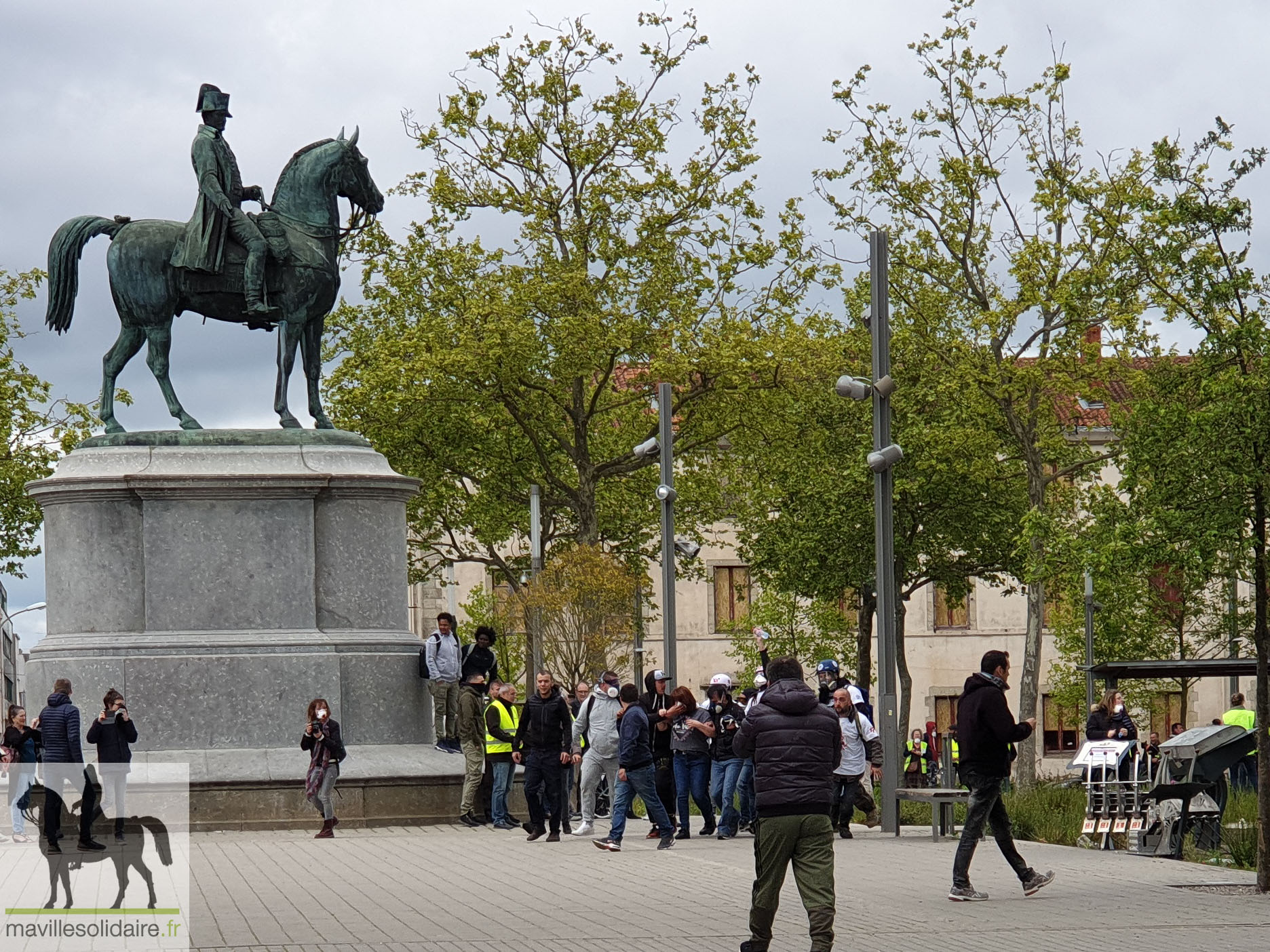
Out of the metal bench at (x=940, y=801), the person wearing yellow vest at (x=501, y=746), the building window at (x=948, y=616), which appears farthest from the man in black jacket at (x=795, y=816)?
the building window at (x=948, y=616)

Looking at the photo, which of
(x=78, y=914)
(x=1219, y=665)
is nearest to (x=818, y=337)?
(x=1219, y=665)

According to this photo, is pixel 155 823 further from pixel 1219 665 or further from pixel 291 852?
pixel 1219 665

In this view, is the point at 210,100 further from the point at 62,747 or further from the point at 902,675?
the point at 902,675

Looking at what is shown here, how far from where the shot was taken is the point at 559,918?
13.2 m

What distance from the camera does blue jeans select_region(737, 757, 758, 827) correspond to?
21.2m

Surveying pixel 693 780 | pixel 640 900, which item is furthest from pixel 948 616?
pixel 640 900

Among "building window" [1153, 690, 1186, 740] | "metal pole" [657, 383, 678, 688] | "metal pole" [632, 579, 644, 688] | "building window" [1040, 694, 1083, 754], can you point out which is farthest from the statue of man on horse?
"building window" [1040, 694, 1083, 754]

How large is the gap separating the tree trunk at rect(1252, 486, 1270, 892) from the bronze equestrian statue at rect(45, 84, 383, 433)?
38.2 feet

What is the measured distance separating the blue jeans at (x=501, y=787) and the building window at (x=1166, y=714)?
1597 inches

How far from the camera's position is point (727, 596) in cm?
6919

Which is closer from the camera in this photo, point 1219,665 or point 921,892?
point 921,892

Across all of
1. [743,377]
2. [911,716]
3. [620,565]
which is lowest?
[911,716]

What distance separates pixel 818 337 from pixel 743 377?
160 inches

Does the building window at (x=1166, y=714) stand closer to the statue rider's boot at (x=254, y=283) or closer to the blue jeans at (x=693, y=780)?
the blue jeans at (x=693, y=780)
